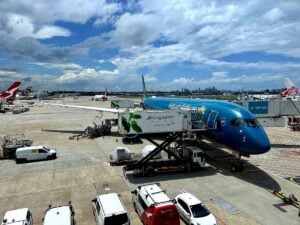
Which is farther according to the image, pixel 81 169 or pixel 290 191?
pixel 81 169

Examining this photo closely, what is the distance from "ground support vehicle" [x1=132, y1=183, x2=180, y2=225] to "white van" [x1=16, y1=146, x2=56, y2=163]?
19.4 metres

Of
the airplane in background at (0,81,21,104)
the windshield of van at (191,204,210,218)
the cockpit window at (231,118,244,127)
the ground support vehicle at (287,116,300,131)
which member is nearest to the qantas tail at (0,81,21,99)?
the airplane in background at (0,81,21,104)

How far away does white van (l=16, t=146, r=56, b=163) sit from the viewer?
3572cm

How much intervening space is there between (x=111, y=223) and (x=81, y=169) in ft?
50.8

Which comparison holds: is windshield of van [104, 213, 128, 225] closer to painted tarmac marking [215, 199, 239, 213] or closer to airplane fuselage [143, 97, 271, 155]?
painted tarmac marking [215, 199, 239, 213]

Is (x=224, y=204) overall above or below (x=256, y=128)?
below

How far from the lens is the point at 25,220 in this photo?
17891mm

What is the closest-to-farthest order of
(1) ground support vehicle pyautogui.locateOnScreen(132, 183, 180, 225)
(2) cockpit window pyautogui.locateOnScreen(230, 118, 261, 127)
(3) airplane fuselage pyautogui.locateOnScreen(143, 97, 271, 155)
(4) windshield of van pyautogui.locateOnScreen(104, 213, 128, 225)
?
(4) windshield of van pyautogui.locateOnScreen(104, 213, 128, 225)
(1) ground support vehicle pyautogui.locateOnScreen(132, 183, 180, 225)
(3) airplane fuselage pyautogui.locateOnScreen(143, 97, 271, 155)
(2) cockpit window pyautogui.locateOnScreen(230, 118, 261, 127)

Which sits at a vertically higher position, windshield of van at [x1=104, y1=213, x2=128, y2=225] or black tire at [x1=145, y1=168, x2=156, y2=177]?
windshield of van at [x1=104, y1=213, x2=128, y2=225]

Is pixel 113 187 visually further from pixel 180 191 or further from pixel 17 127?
pixel 17 127

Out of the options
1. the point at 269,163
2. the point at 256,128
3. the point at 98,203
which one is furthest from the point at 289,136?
the point at 98,203

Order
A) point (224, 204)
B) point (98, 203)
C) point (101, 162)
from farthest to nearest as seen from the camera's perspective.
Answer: point (101, 162)
point (224, 204)
point (98, 203)

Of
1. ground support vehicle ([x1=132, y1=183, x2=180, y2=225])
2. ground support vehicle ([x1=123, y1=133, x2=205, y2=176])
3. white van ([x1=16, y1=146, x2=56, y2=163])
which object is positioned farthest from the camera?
white van ([x1=16, y1=146, x2=56, y2=163])

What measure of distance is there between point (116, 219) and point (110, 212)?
1.89 feet
